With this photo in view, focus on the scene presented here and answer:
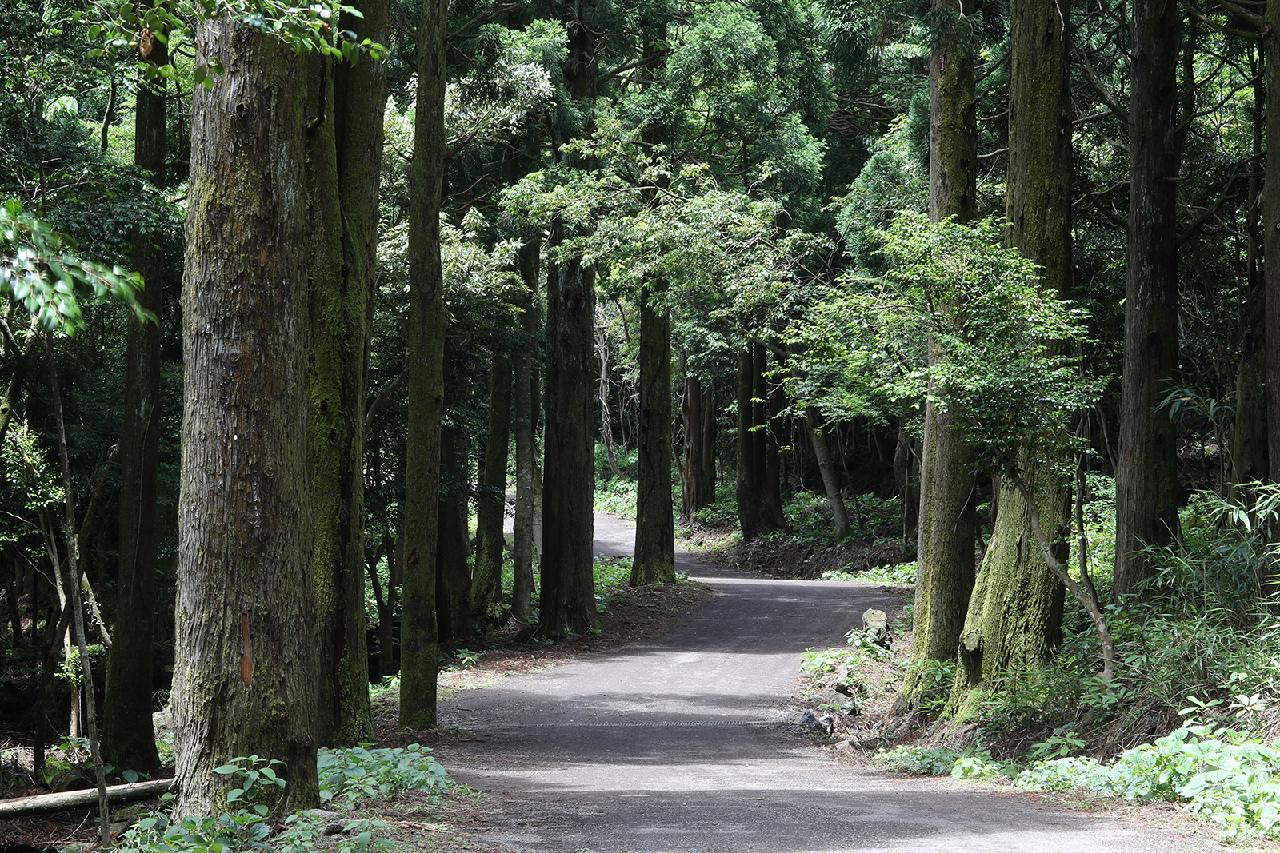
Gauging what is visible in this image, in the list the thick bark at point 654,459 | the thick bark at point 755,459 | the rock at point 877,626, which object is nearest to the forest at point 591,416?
the thick bark at point 654,459

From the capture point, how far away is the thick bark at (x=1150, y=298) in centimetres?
1279

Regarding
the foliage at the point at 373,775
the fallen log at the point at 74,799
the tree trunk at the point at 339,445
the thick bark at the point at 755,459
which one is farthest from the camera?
the thick bark at the point at 755,459

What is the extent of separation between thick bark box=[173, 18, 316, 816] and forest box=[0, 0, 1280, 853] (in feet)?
0.07

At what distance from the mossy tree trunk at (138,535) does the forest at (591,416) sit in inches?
2.3

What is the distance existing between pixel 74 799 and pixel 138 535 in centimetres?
534

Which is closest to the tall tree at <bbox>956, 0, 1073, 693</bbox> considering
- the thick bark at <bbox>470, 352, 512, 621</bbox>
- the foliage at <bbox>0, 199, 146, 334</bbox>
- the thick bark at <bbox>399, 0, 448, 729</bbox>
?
the thick bark at <bbox>399, 0, 448, 729</bbox>

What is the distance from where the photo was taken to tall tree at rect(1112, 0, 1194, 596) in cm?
1279

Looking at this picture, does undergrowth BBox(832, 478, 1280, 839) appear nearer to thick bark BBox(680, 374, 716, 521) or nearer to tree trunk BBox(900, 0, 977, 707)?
tree trunk BBox(900, 0, 977, 707)

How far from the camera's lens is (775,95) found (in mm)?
21859

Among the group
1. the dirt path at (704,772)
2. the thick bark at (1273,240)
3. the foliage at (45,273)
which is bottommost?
the dirt path at (704,772)

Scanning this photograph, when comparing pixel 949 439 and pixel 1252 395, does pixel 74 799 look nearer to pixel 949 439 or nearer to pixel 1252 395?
pixel 949 439

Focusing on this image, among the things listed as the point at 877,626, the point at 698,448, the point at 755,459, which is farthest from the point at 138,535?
the point at 698,448

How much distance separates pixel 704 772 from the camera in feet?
32.7

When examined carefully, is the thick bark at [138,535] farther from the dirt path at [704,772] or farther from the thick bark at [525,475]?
the thick bark at [525,475]
